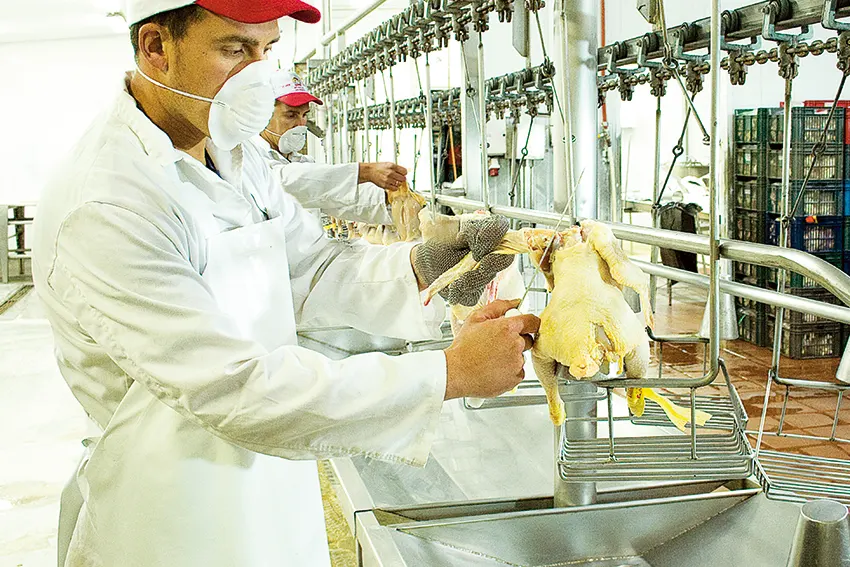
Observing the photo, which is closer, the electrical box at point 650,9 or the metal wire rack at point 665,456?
the metal wire rack at point 665,456

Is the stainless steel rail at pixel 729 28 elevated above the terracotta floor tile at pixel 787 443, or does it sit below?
above

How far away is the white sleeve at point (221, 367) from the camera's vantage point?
3.95 feet

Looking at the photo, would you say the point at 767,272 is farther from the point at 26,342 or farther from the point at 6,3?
the point at 6,3

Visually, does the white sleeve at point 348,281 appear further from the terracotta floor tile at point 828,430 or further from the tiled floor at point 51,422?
the terracotta floor tile at point 828,430

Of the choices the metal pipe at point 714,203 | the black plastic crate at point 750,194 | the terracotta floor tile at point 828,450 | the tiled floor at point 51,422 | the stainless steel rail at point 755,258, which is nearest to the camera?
the stainless steel rail at point 755,258

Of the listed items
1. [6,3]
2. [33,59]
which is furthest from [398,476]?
[33,59]

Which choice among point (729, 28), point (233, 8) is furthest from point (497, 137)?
point (233, 8)

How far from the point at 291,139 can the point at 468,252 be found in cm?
255

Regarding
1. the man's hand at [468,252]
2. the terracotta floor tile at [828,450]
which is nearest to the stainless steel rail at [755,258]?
the man's hand at [468,252]

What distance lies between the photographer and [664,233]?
1265mm

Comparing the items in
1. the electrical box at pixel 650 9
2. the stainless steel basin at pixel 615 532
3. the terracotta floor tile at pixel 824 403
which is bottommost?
the terracotta floor tile at pixel 824 403

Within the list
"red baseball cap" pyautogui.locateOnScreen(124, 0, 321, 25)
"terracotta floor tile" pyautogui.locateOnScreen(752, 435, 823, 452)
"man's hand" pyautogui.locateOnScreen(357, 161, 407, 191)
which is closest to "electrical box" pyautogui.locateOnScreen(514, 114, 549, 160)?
"man's hand" pyautogui.locateOnScreen(357, 161, 407, 191)

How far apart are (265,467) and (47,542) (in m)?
2.65

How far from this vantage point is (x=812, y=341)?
6.49 m
